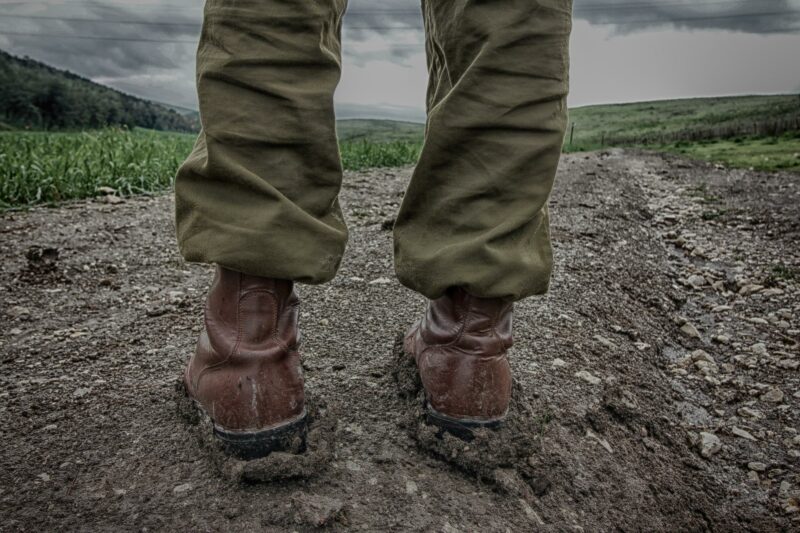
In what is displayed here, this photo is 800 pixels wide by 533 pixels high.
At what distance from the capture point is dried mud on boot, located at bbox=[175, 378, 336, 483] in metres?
1.13

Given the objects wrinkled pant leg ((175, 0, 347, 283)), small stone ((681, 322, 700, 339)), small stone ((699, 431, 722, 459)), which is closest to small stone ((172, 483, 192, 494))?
wrinkled pant leg ((175, 0, 347, 283))

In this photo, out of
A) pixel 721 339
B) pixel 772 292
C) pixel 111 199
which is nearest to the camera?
pixel 721 339

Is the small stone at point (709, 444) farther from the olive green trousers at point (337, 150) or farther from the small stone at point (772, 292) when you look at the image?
the small stone at point (772, 292)

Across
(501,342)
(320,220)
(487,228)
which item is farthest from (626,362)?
(320,220)

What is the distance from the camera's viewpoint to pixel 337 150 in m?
1.17

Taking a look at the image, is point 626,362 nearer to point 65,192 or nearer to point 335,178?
point 335,178

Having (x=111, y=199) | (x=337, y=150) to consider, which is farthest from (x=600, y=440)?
(x=111, y=199)

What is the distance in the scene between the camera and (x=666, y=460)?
5.06 ft

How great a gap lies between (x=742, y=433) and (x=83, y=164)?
4752 millimetres

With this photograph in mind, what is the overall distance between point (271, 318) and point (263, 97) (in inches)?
16.0

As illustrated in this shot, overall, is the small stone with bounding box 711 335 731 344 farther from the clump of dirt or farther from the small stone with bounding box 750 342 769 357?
the clump of dirt

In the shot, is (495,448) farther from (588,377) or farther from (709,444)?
(709,444)

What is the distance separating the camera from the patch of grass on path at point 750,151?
848 centimetres

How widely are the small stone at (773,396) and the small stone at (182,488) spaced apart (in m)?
1.74
